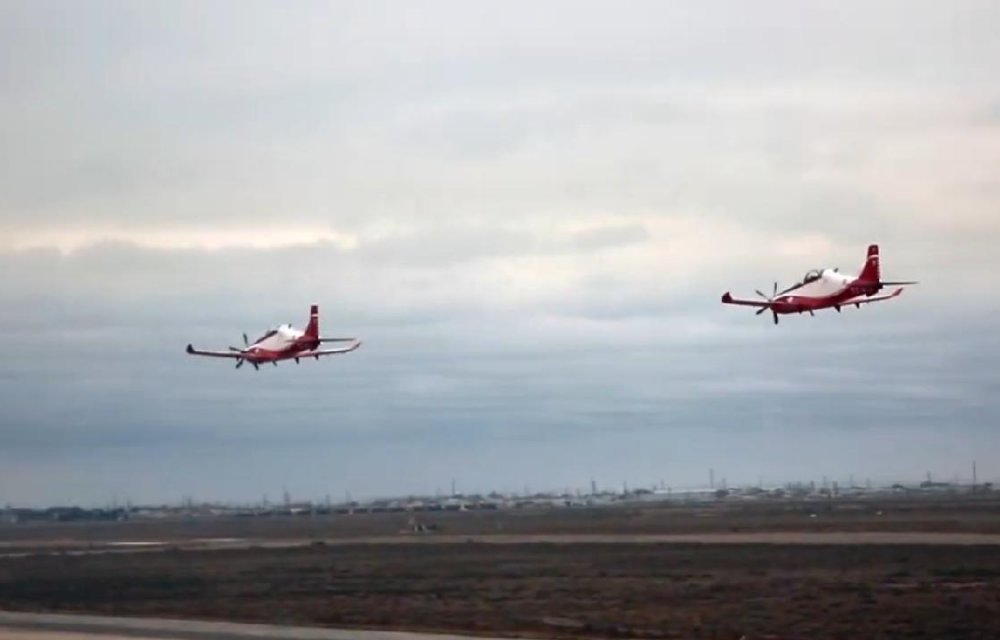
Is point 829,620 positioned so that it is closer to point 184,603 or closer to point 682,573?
point 682,573

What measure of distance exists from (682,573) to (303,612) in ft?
90.6

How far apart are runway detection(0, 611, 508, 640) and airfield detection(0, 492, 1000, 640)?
5.38ft

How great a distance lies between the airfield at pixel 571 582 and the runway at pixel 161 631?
164 centimetres

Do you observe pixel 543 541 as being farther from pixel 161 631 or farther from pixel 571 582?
pixel 161 631

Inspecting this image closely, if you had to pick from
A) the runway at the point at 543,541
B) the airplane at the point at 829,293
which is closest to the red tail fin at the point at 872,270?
the airplane at the point at 829,293

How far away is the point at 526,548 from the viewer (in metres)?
123

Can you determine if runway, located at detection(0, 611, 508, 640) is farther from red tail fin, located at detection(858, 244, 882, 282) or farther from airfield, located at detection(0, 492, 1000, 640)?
red tail fin, located at detection(858, 244, 882, 282)

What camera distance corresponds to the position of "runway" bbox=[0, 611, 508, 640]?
5778 centimetres

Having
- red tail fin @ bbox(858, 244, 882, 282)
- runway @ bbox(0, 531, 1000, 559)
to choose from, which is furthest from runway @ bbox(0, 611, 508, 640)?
→ runway @ bbox(0, 531, 1000, 559)

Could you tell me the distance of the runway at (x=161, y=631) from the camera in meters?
57.8

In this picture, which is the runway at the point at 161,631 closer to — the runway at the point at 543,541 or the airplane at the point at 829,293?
the airplane at the point at 829,293

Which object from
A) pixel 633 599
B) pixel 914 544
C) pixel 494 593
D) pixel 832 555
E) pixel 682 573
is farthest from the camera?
pixel 914 544

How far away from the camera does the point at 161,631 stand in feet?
201

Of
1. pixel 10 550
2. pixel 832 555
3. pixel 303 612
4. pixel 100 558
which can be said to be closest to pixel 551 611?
pixel 303 612
